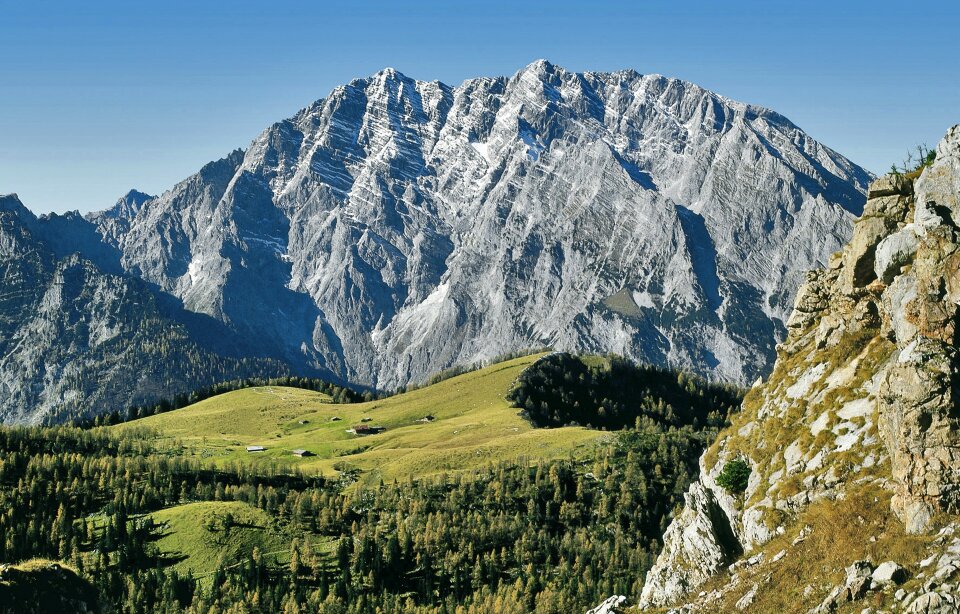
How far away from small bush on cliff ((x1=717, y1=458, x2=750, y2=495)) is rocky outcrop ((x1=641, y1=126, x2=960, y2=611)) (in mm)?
690

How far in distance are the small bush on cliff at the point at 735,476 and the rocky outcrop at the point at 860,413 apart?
69cm

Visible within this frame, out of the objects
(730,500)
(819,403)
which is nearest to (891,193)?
(819,403)

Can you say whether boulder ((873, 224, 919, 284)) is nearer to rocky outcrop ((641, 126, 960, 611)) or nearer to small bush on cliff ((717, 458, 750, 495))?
rocky outcrop ((641, 126, 960, 611))

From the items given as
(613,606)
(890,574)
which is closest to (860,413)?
(890,574)

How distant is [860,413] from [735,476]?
11.2 meters

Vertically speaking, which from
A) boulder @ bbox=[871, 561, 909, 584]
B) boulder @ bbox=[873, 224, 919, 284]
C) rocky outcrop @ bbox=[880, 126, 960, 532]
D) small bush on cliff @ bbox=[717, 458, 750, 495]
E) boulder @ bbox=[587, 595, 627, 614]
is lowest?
boulder @ bbox=[587, 595, 627, 614]

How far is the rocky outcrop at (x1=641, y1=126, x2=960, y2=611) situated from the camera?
42281 millimetres

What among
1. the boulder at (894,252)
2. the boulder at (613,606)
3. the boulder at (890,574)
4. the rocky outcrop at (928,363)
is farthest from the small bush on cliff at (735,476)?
the boulder at (890,574)

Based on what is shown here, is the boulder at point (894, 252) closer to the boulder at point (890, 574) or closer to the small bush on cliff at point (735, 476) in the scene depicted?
the small bush on cliff at point (735, 476)

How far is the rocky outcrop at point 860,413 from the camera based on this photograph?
42.3 meters

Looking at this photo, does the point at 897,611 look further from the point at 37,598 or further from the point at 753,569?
the point at 37,598

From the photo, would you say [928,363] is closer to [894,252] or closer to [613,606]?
[894,252]

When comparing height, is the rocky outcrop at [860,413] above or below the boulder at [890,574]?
above

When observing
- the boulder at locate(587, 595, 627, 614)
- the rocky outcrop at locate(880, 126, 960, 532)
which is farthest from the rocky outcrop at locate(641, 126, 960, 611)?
the boulder at locate(587, 595, 627, 614)
